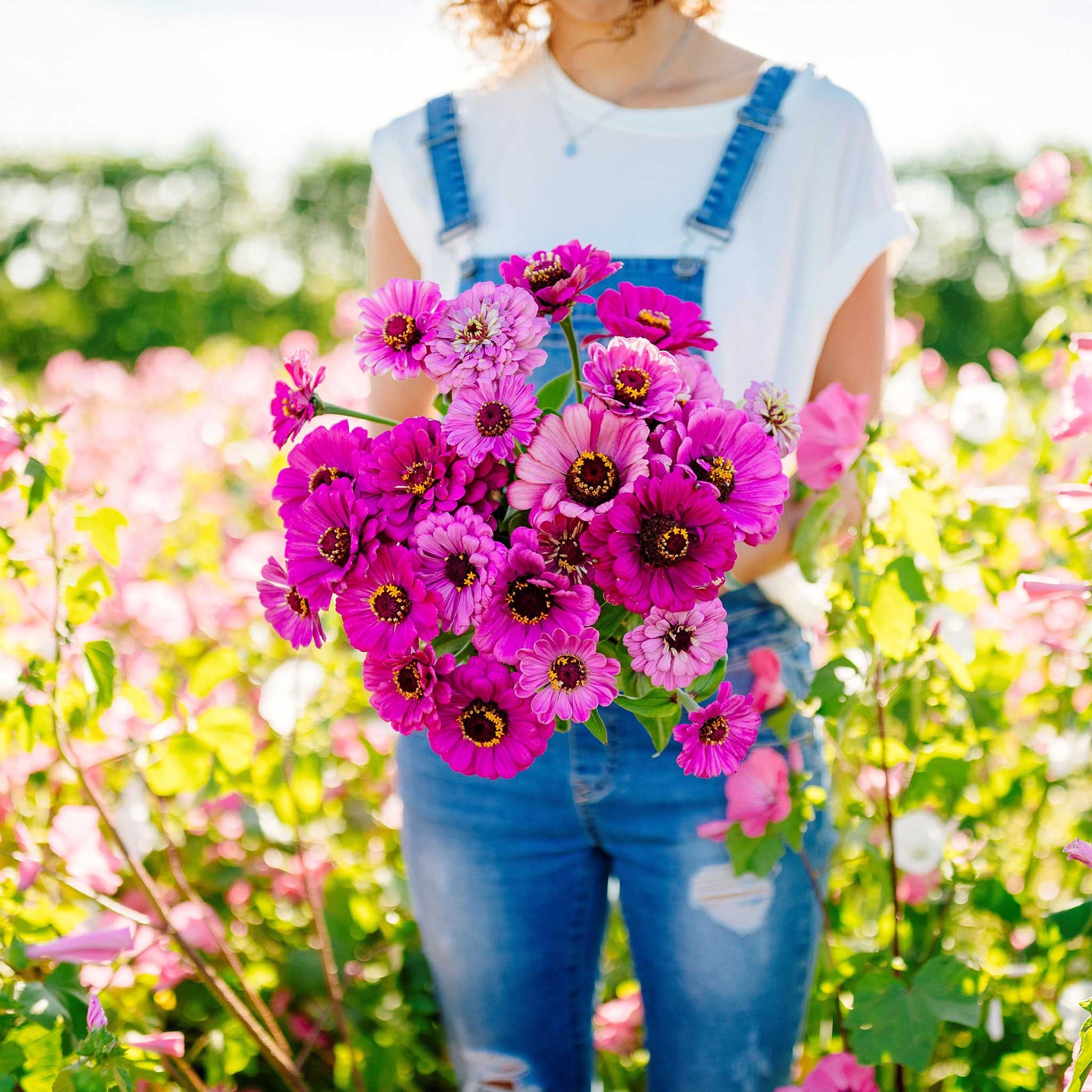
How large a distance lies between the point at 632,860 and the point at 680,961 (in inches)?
4.8

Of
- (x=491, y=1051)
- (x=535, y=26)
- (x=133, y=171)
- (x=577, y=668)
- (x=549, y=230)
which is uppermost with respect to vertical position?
(x=133, y=171)

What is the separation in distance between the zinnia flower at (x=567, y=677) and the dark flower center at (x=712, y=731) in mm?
88

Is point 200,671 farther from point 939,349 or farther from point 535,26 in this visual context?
point 939,349

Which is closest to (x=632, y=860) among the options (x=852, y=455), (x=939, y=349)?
(x=852, y=455)

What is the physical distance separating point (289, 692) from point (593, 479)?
100 centimetres

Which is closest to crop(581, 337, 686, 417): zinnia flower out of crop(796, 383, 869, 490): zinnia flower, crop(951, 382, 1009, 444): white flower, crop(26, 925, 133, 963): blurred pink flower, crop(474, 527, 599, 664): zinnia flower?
crop(474, 527, 599, 664): zinnia flower

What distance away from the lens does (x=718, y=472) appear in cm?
66

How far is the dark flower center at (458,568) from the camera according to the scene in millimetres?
656

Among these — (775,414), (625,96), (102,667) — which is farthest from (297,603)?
(625,96)

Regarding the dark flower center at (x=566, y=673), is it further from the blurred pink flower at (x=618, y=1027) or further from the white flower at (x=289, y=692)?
the blurred pink flower at (x=618, y=1027)

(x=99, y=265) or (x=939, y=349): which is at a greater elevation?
(x=99, y=265)

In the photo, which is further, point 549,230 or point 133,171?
point 133,171

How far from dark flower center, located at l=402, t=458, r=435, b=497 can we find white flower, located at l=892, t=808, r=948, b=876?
855mm

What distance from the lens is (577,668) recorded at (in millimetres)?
674
